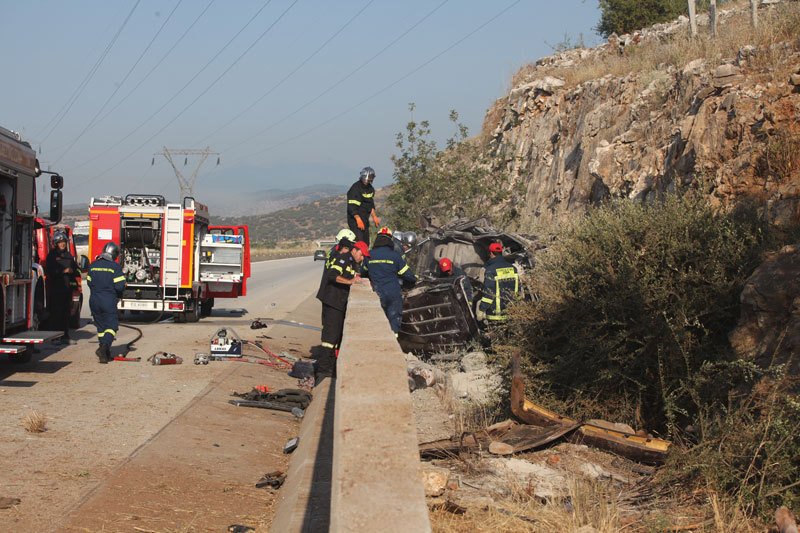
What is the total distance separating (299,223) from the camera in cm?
17588

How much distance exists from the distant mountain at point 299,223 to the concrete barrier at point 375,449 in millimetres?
140265

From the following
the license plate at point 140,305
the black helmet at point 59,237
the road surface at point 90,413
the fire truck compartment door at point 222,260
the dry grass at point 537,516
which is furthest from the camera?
the fire truck compartment door at point 222,260

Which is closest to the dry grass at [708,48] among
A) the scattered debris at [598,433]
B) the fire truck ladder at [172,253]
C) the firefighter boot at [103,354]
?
the scattered debris at [598,433]

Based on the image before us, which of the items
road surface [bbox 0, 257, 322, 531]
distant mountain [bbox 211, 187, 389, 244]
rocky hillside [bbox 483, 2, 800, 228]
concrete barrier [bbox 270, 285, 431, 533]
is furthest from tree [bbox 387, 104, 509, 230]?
distant mountain [bbox 211, 187, 389, 244]

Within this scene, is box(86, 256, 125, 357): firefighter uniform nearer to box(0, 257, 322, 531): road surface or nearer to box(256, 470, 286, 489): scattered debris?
box(0, 257, 322, 531): road surface

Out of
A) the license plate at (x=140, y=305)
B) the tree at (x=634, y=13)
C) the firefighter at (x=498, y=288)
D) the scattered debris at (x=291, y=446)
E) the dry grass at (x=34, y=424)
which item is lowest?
the scattered debris at (x=291, y=446)

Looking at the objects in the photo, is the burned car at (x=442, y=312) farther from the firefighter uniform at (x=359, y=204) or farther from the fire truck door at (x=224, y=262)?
the fire truck door at (x=224, y=262)

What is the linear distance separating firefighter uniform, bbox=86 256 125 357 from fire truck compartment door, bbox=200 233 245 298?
22.8ft

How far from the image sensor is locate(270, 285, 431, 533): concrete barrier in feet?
11.5

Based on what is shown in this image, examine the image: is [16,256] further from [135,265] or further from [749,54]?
[749,54]

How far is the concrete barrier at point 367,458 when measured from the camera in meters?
3.49

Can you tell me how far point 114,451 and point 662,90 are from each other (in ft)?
A: 49.1

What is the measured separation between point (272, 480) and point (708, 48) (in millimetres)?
14334

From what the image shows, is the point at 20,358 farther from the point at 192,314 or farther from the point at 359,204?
the point at 192,314
